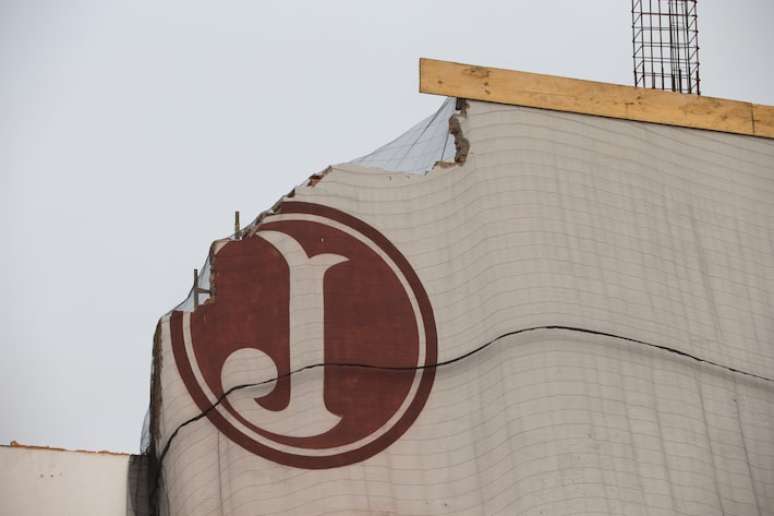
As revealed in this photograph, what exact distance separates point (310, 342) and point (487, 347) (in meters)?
1.90

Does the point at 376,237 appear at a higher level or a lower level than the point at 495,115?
lower

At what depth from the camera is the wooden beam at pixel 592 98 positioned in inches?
797

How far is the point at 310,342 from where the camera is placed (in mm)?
18844

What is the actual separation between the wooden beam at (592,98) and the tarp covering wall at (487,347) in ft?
0.64

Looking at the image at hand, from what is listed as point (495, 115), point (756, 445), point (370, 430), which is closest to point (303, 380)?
point (370, 430)

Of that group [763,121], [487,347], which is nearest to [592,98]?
[763,121]

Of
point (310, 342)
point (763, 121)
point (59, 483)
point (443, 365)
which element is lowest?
point (59, 483)

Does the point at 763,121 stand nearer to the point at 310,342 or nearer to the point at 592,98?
the point at 592,98

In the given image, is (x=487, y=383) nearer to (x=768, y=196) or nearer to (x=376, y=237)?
(x=376, y=237)

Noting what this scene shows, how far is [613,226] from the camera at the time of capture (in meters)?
20.3

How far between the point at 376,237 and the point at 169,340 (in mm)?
2536

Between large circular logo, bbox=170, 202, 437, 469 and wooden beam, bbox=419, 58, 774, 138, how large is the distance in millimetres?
2102

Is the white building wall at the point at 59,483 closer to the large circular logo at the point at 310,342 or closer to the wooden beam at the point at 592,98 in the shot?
the large circular logo at the point at 310,342

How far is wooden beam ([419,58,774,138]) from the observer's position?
20.2 metres
